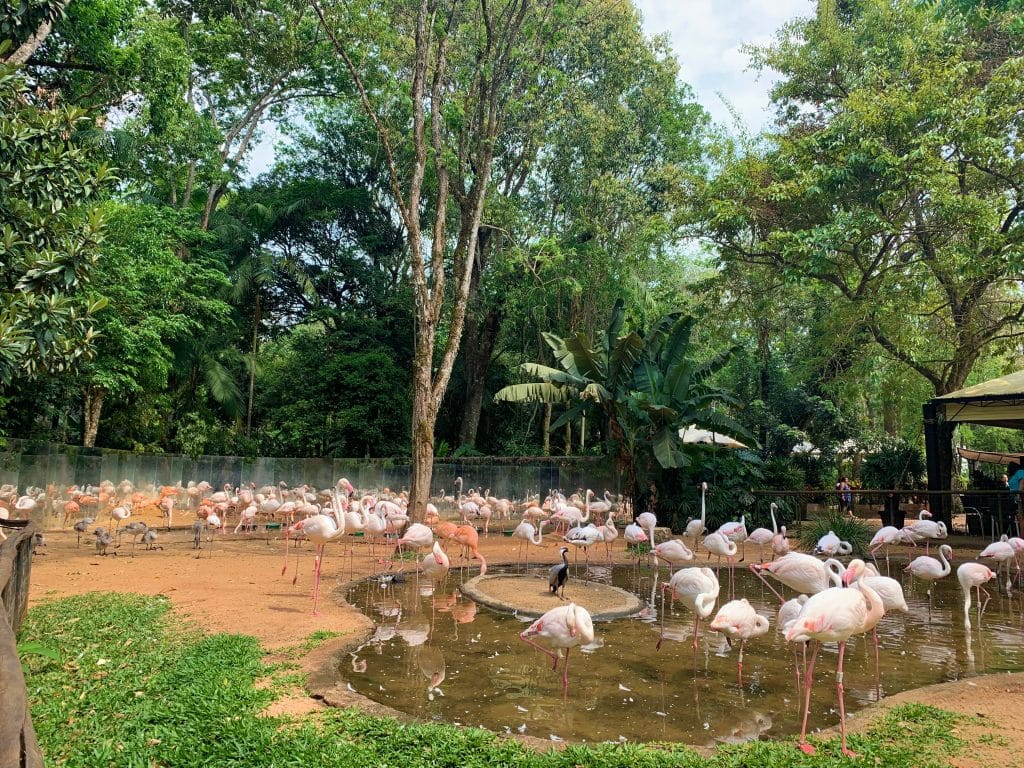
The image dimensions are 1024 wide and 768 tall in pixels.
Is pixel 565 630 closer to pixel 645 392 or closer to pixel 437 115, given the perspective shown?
pixel 437 115

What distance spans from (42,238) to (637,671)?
7077 mm

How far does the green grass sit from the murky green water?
512mm

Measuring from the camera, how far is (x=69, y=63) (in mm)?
13273

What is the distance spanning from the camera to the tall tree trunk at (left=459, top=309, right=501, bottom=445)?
1000 inches

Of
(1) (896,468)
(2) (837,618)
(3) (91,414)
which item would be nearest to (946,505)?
(1) (896,468)

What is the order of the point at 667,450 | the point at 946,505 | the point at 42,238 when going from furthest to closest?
the point at 667,450
the point at 946,505
the point at 42,238

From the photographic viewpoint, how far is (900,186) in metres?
14.1

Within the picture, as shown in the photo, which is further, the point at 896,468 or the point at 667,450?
A: the point at 896,468

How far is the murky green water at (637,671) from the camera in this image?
4.52 metres

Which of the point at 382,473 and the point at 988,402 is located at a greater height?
the point at 988,402

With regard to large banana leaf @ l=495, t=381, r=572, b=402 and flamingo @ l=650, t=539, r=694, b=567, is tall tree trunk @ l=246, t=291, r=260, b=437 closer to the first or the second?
large banana leaf @ l=495, t=381, r=572, b=402

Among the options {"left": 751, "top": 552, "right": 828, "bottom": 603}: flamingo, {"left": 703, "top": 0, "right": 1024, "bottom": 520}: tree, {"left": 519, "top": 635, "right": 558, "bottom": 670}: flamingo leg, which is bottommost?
{"left": 519, "top": 635, "right": 558, "bottom": 670}: flamingo leg

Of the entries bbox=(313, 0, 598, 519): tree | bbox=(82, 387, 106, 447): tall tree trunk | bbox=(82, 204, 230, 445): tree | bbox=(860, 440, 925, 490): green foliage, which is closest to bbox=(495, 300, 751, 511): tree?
bbox=(313, 0, 598, 519): tree

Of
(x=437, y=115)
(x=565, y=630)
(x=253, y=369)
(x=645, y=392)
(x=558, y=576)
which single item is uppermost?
(x=437, y=115)
